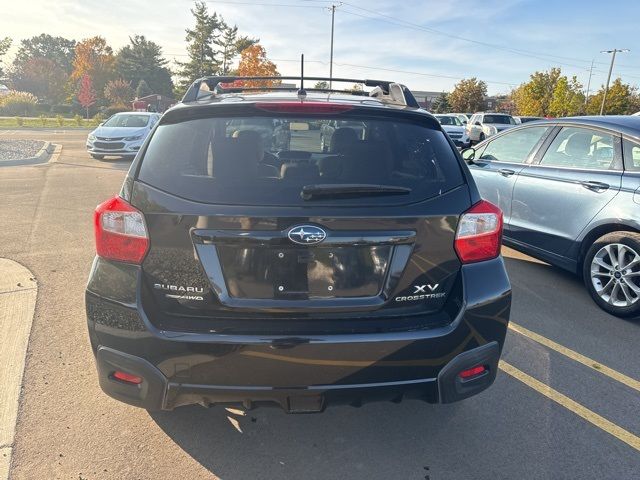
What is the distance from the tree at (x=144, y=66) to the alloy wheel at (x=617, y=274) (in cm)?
8500

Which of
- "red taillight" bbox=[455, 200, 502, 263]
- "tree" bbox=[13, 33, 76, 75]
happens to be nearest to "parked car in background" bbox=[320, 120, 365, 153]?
"red taillight" bbox=[455, 200, 502, 263]

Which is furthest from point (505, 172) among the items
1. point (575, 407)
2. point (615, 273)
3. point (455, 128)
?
point (455, 128)

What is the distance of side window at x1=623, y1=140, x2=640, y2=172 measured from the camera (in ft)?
13.9

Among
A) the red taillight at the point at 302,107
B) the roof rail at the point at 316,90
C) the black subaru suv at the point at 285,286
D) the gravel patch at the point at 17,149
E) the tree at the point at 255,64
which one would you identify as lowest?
the gravel patch at the point at 17,149

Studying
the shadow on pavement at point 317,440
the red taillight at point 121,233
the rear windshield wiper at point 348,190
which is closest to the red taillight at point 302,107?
the rear windshield wiper at point 348,190

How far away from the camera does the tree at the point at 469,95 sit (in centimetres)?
5672

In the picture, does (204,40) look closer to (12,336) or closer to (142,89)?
(142,89)

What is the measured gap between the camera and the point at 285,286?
2.04 meters

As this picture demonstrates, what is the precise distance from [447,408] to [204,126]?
2118 mm

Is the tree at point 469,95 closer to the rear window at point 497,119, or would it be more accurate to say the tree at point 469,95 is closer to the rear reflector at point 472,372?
the rear window at point 497,119

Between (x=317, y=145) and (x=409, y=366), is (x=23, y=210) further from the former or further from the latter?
(x=409, y=366)

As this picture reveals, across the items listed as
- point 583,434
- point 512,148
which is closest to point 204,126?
point 583,434

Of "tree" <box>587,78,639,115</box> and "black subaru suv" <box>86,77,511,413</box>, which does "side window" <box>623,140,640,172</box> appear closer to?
"black subaru suv" <box>86,77,511,413</box>

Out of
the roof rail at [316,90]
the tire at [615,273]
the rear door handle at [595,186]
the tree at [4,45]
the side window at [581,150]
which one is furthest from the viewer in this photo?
the tree at [4,45]
